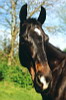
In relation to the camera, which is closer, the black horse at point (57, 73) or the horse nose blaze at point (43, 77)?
the horse nose blaze at point (43, 77)

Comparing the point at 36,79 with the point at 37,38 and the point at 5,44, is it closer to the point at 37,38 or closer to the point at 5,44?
the point at 37,38

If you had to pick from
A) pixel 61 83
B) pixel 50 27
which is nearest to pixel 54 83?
pixel 61 83

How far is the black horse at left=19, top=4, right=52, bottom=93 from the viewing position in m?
4.48

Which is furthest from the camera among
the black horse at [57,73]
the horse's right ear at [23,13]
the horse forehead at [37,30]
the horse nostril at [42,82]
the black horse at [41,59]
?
the horse's right ear at [23,13]

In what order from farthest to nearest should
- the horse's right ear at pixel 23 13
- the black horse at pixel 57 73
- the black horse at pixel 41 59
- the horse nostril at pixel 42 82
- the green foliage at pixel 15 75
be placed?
1. the green foliage at pixel 15 75
2. the horse's right ear at pixel 23 13
3. the black horse at pixel 57 73
4. the black horse at pixel 41 59
5. the horse nostril at pixel 42 82

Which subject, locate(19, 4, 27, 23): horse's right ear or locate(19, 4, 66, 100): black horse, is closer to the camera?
locate(19, 4, 66, 100): black horse

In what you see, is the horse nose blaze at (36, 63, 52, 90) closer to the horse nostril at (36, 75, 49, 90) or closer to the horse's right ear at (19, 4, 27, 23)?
the horse nostril at (36, 75, 49, 90)

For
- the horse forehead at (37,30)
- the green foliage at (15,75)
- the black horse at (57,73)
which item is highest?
the horse forehead at (37,30)

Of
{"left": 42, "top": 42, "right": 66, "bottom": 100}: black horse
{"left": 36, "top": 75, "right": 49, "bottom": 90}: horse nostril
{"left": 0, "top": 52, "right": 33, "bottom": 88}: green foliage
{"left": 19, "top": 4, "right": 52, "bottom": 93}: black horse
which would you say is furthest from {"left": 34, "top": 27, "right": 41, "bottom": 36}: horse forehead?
{"left": 0, "top": 52, "right": 33, "bottom": 88}: green foliage

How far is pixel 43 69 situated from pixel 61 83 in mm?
652

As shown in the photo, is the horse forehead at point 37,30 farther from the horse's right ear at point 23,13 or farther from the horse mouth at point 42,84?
the horse mouth at point 42,84

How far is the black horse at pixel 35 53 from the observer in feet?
14.7

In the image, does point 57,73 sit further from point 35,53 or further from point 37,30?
point 37,30

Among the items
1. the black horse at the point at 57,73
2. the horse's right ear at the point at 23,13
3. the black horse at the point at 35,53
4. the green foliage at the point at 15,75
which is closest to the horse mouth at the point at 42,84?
the black horse at the point at 35,53
